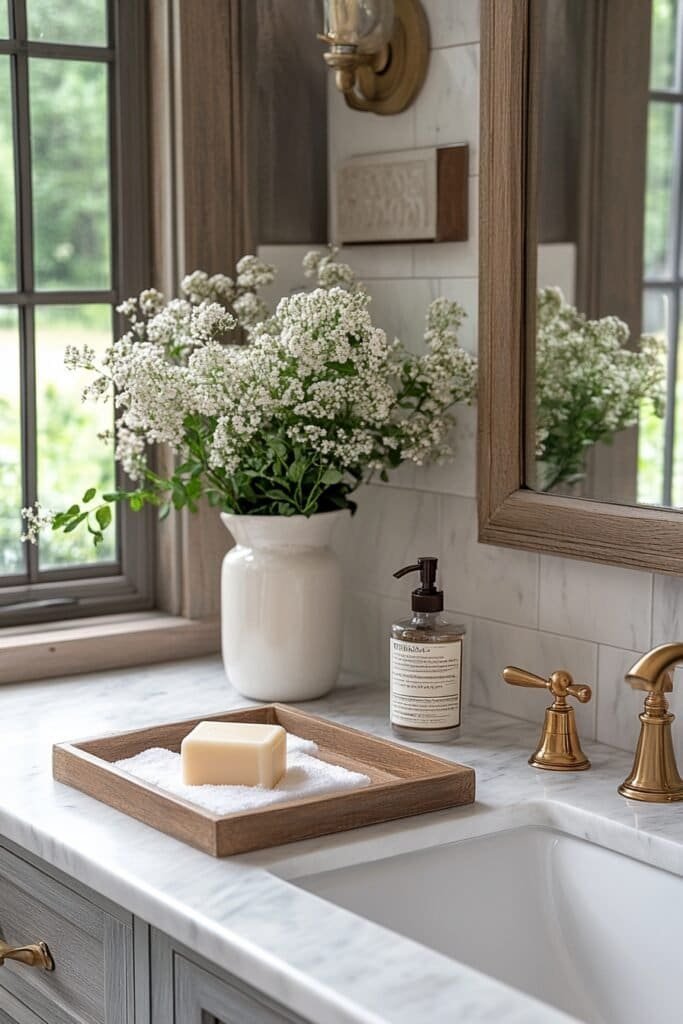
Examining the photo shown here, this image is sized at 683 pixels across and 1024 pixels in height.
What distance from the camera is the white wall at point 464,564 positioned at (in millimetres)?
1645

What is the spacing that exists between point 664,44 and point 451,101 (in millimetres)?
389

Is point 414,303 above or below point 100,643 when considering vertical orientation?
above

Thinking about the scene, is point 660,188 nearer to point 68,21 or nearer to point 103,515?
point 103,515

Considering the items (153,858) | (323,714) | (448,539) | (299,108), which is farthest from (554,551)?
(299,108)

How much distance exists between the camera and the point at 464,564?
1853 millimetres

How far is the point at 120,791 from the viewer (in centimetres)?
140

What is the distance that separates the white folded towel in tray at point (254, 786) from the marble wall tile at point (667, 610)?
0.38 meters

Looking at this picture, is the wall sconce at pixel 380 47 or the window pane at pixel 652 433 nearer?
the window pane at pixel 652 433

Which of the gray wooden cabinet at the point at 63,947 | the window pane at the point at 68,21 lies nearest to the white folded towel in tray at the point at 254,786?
the gray wooden cabinet at the point at 63,947

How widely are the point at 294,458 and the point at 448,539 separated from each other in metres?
0.25

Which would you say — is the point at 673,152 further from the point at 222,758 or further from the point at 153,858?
the point at 153,858

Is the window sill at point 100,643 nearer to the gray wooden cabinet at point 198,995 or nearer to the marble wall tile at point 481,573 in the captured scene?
the marble wall tile at point 481,573

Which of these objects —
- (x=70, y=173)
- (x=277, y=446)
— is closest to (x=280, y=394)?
(x=277, y=446)

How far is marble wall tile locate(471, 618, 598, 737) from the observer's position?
1.69 metres
